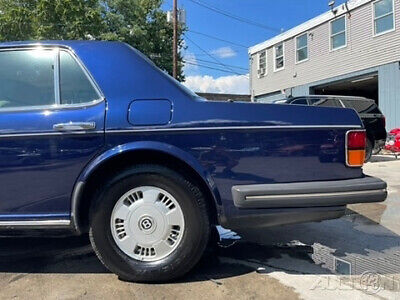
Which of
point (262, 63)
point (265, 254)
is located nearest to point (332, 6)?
point (262, 63)

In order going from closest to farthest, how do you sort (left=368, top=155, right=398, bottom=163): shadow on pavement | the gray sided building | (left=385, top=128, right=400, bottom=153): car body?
(left=368, top=155, right=398, bottom=163): shadow on pavement, (left=385, top=128, right=400, bottom=153): car body, the gray sided building

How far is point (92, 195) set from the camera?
10.6ft

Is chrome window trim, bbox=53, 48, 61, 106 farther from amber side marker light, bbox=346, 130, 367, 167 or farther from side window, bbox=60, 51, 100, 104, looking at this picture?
amber side marker light, bbox=346, 130, 367, 167

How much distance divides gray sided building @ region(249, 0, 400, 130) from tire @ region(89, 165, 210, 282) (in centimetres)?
1421

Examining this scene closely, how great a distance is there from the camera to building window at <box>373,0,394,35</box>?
15421mm

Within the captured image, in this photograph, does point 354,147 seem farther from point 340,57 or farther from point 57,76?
point 340,57

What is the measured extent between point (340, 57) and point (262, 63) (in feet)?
21.3

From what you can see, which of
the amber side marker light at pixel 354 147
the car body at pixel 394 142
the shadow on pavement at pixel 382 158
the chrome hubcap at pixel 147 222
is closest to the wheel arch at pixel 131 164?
the chrome hubcap at pixel 147 222

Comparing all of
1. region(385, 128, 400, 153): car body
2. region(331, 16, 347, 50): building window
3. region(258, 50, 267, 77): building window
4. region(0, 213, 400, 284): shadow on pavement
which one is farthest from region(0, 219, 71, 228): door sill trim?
region(258, 50, 267, 77): building window

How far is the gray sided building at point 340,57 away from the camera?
15602 mm

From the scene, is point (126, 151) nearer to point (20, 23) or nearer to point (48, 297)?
point (48, 297)

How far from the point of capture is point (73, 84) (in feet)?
10.7

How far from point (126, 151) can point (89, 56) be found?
0.84m

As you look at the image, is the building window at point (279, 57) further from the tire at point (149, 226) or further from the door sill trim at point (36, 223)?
the door sill trim at point (36, 223)
